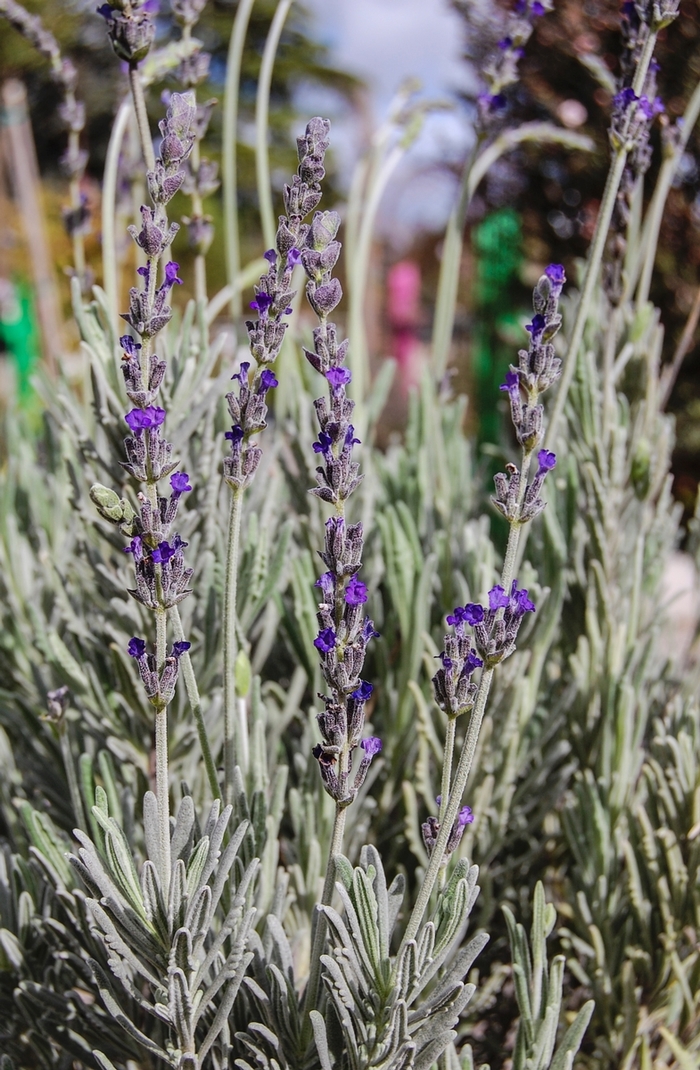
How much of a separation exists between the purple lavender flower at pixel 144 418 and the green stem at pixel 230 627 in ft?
0.30

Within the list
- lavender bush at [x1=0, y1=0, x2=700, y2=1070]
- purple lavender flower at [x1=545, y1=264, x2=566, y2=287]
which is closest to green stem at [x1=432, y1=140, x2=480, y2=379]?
lavender bush at [x1=0, y1=0, x2=700, y2=1070]

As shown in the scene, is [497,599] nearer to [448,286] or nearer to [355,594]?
[355,594]

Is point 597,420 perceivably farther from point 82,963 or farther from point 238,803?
point 82,963

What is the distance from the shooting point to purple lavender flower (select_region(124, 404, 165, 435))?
762mm

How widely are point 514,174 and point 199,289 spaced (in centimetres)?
333

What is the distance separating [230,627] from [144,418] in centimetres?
22

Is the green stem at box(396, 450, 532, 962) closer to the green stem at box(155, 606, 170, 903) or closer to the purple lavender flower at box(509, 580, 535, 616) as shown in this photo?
the purple lavender flower at box(509, 580, 535, 616)

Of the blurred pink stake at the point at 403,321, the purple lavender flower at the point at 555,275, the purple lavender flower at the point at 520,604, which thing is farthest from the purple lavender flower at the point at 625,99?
the blurred pink stake at the point at 403,321

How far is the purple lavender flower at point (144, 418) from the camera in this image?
762 millimetres

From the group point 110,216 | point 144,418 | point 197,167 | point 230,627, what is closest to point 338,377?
point 144,418

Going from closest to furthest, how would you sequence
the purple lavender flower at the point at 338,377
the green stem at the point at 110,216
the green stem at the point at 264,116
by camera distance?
the purple lavender flower at the point at 338,377 < the green stem at the point at 110,216 < the green stem at the point at 264,116

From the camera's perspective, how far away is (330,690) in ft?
3.13

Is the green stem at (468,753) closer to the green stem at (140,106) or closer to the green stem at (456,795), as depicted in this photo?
the green stem at (456,795)

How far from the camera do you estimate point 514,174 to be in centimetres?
425
